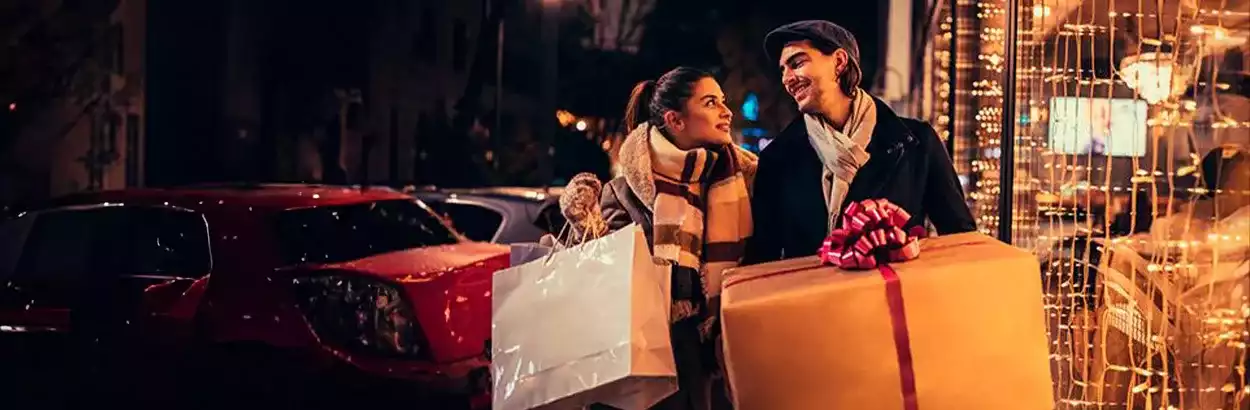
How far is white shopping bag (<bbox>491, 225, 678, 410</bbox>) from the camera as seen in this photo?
221cm

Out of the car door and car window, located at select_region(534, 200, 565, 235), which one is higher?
car window, located at select_region(534, 200, 565, 235)

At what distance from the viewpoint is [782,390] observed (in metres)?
2.07

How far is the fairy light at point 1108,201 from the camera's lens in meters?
2.05

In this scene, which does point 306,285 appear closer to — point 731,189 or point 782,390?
point 731,189

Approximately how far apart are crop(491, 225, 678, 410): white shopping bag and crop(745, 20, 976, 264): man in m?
0.32

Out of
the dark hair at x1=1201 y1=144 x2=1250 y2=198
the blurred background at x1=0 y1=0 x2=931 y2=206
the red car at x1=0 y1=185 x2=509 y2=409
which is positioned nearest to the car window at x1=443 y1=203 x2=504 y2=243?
the blurred background at x1=0 y1=0 x2=931 y2=206

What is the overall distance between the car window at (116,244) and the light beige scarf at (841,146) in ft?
6.58

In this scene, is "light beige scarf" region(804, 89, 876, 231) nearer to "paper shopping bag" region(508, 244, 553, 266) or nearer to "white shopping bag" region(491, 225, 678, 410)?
"white shopping bag" region(491, 225, 678, 410)

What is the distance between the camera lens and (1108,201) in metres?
2.46

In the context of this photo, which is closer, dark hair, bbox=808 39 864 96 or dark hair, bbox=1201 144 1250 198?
dark hair, bbox=1201 144 1250 198

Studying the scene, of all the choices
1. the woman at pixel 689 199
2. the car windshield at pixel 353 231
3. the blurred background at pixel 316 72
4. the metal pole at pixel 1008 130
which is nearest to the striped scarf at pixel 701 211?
the woman at pixel 689 199

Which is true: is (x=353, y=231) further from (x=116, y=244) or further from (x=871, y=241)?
(x=871, y=241)

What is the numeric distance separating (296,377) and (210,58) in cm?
129

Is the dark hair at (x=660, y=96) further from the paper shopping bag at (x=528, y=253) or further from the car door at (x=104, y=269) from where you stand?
the car door at (x=104, y=269)
